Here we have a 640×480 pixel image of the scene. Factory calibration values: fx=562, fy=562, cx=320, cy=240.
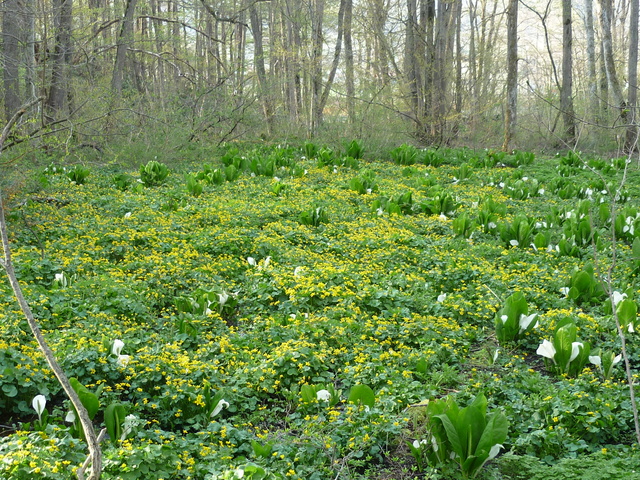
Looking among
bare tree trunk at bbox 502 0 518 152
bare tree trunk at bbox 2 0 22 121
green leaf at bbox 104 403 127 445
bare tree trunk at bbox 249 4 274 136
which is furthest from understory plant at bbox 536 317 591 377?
bare tree trunk at bbox 249 4 274 136

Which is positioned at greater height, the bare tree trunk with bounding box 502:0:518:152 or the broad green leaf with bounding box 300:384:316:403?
the bare tree trunk with bounding box 502:0:518:152

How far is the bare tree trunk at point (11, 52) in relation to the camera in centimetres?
813

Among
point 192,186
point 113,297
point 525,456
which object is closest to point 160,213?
point 192,186

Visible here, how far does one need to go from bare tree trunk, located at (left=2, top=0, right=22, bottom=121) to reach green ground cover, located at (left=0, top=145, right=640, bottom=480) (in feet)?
7.54

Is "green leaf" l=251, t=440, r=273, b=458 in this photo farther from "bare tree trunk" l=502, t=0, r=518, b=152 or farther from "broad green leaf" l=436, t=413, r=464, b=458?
"bare tree trunk" l=502, t=0, r=518, b=152

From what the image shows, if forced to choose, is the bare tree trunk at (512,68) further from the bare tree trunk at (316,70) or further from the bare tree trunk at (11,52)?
the bare tree trunk at (11,52)

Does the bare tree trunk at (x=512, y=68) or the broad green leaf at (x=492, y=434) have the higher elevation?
the bare tree trunk at (x=512, y=68)

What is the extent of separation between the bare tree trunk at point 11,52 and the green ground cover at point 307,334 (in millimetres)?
2297

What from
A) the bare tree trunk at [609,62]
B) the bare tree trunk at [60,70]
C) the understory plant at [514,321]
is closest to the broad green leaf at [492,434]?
the understory plant at [514,321]

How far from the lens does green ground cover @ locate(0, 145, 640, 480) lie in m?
2.78

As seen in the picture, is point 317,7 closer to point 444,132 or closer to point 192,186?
point 444,132

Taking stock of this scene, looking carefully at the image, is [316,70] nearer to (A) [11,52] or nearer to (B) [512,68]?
(B) [512,68]

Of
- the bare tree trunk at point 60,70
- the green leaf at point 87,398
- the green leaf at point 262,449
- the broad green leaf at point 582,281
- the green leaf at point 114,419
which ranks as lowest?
the green leaf at point 262,449

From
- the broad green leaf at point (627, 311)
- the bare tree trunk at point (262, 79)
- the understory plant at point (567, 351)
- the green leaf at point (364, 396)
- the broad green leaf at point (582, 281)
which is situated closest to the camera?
the green leaf at point (364, 396)
